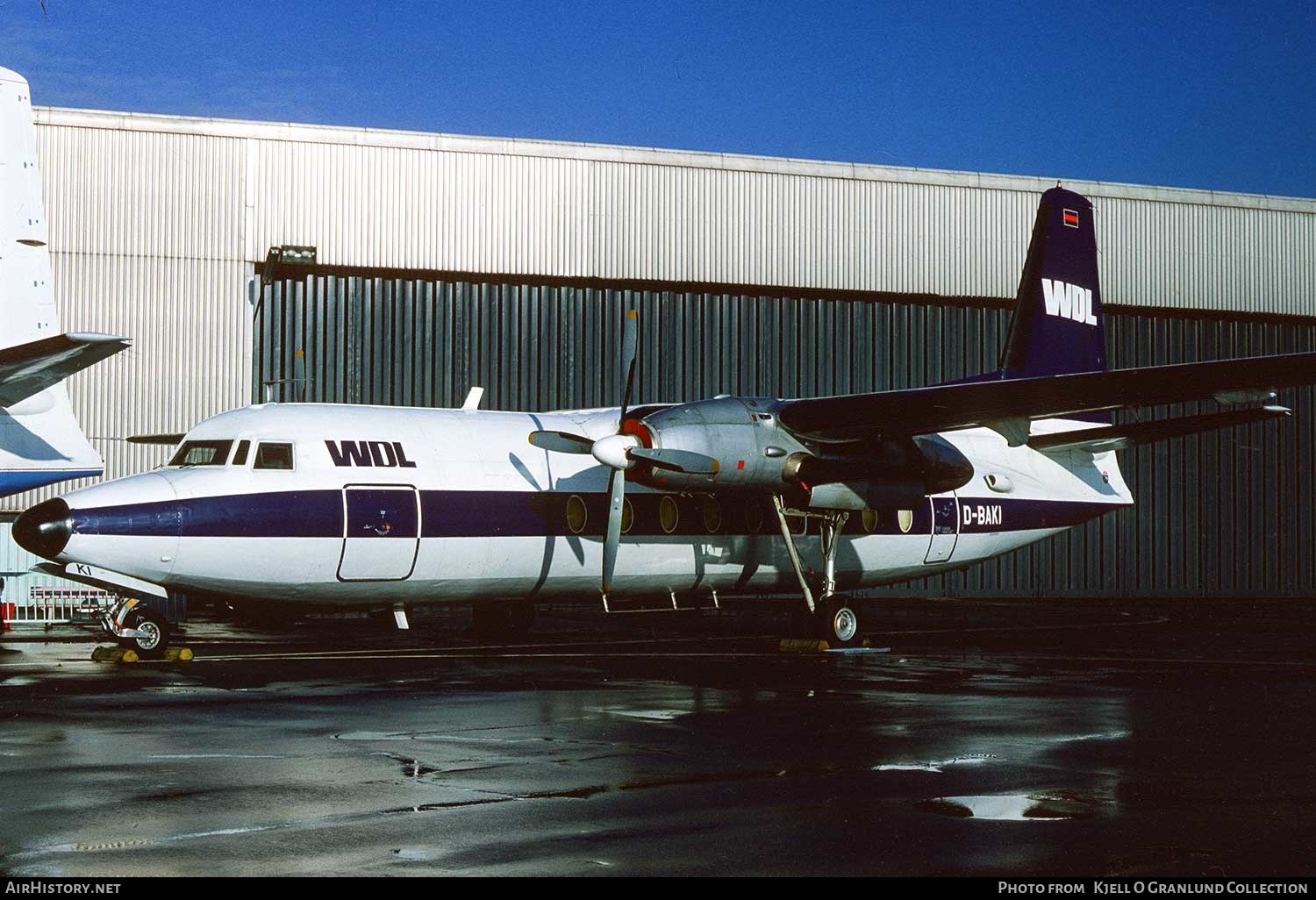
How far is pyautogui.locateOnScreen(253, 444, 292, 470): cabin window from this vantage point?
18.7 m

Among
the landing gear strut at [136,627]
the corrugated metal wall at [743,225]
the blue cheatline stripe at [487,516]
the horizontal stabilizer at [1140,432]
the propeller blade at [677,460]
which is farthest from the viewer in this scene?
the corrugated metal wall at [743,225]

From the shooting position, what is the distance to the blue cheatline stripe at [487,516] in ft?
58.0

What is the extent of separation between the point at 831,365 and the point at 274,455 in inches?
844

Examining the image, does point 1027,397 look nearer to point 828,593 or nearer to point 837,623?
point 828,593

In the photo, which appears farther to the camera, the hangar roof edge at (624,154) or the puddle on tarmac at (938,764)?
the hangar roof edge at (624,154)

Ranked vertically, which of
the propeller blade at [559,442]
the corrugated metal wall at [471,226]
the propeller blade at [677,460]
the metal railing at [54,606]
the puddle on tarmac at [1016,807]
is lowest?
the metal railing at [54,606]

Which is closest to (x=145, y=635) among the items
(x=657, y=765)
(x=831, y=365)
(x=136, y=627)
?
(x=136, y=627)

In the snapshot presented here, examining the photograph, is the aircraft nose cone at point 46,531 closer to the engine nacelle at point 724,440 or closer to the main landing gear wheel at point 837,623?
the engine nacelle at point 724,440

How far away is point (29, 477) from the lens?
60.6ft

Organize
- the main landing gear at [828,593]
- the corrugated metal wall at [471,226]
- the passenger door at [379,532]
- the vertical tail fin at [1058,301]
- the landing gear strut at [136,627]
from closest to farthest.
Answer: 1. the landing gear strut at [136,627]
2. the passenger door at [379,532]
3. the main landing gear at [828,593]
4. the vertical tail fin at [1058,301]
5. the corrugated metal wall at [471,226]

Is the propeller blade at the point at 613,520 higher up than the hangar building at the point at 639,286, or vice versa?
the hangar building at the point at 639,286

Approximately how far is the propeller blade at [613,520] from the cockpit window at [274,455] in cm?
434

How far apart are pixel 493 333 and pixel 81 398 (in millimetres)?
9385

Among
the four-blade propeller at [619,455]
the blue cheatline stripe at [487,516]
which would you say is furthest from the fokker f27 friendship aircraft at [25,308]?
the four-blade propeller at [619,455]
